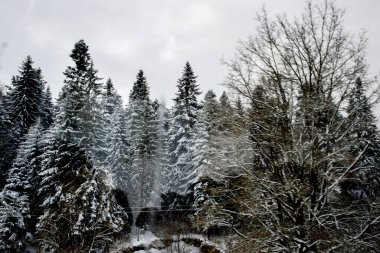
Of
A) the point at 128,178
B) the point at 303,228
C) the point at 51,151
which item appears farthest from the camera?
the point at 128,178

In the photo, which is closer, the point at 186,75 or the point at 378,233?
the point at 378,233

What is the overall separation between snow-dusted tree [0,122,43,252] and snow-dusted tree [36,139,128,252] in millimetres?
4497

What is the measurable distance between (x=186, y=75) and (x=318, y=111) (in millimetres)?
36063

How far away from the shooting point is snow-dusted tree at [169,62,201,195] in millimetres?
41344

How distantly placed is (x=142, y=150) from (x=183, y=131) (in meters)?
5.86

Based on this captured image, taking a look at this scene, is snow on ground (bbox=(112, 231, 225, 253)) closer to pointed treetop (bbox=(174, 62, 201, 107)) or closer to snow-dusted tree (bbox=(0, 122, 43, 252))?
snow-dusted tree (bbox=(0, 122, 43, 252))

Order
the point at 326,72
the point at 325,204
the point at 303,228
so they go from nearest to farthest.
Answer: the point at 303,228
the point at 325,204
the point at 326,72

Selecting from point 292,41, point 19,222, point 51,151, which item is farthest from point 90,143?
point 292,41

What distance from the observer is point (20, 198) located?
110 ft

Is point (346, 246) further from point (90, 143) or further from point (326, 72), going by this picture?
point (90, 143)

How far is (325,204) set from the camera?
33.3ft

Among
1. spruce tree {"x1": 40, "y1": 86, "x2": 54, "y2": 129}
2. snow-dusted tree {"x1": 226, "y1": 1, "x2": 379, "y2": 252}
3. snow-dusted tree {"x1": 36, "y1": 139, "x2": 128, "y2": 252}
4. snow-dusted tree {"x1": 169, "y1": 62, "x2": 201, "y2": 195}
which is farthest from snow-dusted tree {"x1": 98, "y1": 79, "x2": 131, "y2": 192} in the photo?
snow-dusted tree {"x1": 226, "y1": 1, "x2": 379, "y2": 252}

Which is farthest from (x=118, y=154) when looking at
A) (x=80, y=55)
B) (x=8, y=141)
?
(x=80, y=55)

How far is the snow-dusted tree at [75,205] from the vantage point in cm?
2253
